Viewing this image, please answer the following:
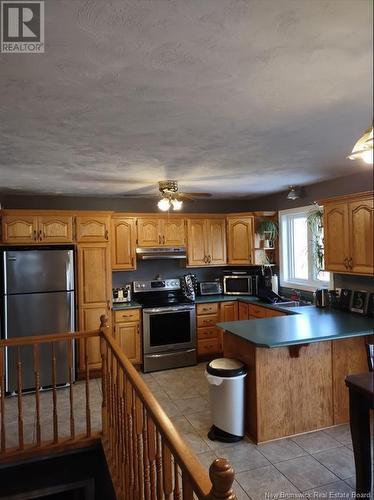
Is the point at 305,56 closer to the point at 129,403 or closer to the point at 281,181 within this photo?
the point at 129,403

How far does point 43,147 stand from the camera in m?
2.46

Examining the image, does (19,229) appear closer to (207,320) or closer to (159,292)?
(159,292)

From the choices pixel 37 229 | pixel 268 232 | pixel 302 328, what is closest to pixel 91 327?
pixel 37 229

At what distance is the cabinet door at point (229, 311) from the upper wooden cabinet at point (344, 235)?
1621 millimetres

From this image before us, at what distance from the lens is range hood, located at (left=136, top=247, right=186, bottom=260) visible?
15.5ft

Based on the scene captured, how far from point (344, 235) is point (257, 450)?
2064 millimetres

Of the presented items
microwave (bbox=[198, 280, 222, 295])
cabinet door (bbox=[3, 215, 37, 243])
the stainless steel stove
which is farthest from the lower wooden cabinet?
cabinet door (bbox=[3, 215, 37, 243])

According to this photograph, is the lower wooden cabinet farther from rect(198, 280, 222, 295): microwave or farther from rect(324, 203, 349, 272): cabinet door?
rect(324, 203, 349, 272): cabinet door

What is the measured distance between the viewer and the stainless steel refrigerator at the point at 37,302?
381cm

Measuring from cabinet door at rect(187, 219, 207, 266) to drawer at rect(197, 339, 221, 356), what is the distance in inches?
43.6

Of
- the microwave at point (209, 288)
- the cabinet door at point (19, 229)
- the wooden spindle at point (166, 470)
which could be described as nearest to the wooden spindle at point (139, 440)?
the wooden spindle at point (166, 470)

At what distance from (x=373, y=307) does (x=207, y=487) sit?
295 centimetres

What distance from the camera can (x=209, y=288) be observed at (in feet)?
17.1

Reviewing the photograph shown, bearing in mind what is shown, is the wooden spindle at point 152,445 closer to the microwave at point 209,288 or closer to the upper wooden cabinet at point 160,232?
the upper wooden cabinet at point 160,232
